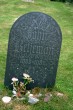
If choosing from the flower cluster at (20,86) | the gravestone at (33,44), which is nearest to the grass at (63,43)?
the flower cluster at (20,86)

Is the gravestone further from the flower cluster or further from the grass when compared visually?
the grass

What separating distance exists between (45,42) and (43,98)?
99cm

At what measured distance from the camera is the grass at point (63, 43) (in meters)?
5.75

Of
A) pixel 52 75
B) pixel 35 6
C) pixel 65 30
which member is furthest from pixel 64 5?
pixel 52 75

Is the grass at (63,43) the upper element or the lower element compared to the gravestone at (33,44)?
lower

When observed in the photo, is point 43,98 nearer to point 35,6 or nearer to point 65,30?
point 65,30

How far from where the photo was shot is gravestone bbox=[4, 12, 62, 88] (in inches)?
233

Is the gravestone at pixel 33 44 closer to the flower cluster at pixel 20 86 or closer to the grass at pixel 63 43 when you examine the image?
the flower cluster at pixel 20 86

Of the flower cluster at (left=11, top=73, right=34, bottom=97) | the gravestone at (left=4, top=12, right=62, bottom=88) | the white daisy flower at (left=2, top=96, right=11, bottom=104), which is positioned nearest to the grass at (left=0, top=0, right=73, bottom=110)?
the white daisy flower at (left=2, top=96, right=11, bottom=104)

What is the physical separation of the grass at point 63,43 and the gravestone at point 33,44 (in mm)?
573

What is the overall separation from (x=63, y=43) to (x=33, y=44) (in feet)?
13.1

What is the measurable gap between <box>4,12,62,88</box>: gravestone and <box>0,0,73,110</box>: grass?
0.57m

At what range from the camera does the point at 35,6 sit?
15328 millimetres

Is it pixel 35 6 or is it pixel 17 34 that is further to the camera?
pixel 35 6
